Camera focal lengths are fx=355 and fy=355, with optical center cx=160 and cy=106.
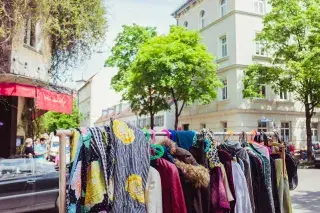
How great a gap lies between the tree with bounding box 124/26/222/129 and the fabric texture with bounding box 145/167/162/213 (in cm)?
2064

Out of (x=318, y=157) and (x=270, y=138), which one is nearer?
(x=270, y=138)

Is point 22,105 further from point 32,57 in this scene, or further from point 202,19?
point 202,19

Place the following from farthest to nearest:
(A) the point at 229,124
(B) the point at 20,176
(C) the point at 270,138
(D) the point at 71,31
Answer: (A) the point at 229,124, (D) the point at 71,31, (B) the point at 20,176, (C) the point at 270,138

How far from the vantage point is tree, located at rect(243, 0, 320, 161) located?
66.7 ft

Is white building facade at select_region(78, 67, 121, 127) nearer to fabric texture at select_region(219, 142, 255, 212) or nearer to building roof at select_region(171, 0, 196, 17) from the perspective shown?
building roof at select_region(171, 0, 196, 17)

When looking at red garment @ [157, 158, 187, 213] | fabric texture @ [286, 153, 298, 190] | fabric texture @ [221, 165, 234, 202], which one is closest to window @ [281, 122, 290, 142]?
fabric texture @ [286, 153, 298, 190]

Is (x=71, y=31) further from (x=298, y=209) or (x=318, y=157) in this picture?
(x=318, y=157)

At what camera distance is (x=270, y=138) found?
524 cm

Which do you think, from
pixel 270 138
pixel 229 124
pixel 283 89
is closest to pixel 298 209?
pixel 270 138

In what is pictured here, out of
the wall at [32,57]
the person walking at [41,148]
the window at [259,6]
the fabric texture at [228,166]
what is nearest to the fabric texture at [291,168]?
the fabric texture at [228,166]

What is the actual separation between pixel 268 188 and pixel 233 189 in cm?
67

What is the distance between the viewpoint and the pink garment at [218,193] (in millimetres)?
3711

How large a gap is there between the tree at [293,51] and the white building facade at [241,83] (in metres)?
3.68

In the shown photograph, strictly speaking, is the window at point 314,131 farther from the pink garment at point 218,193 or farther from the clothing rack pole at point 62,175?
the clothing rack pole at point 62,175
